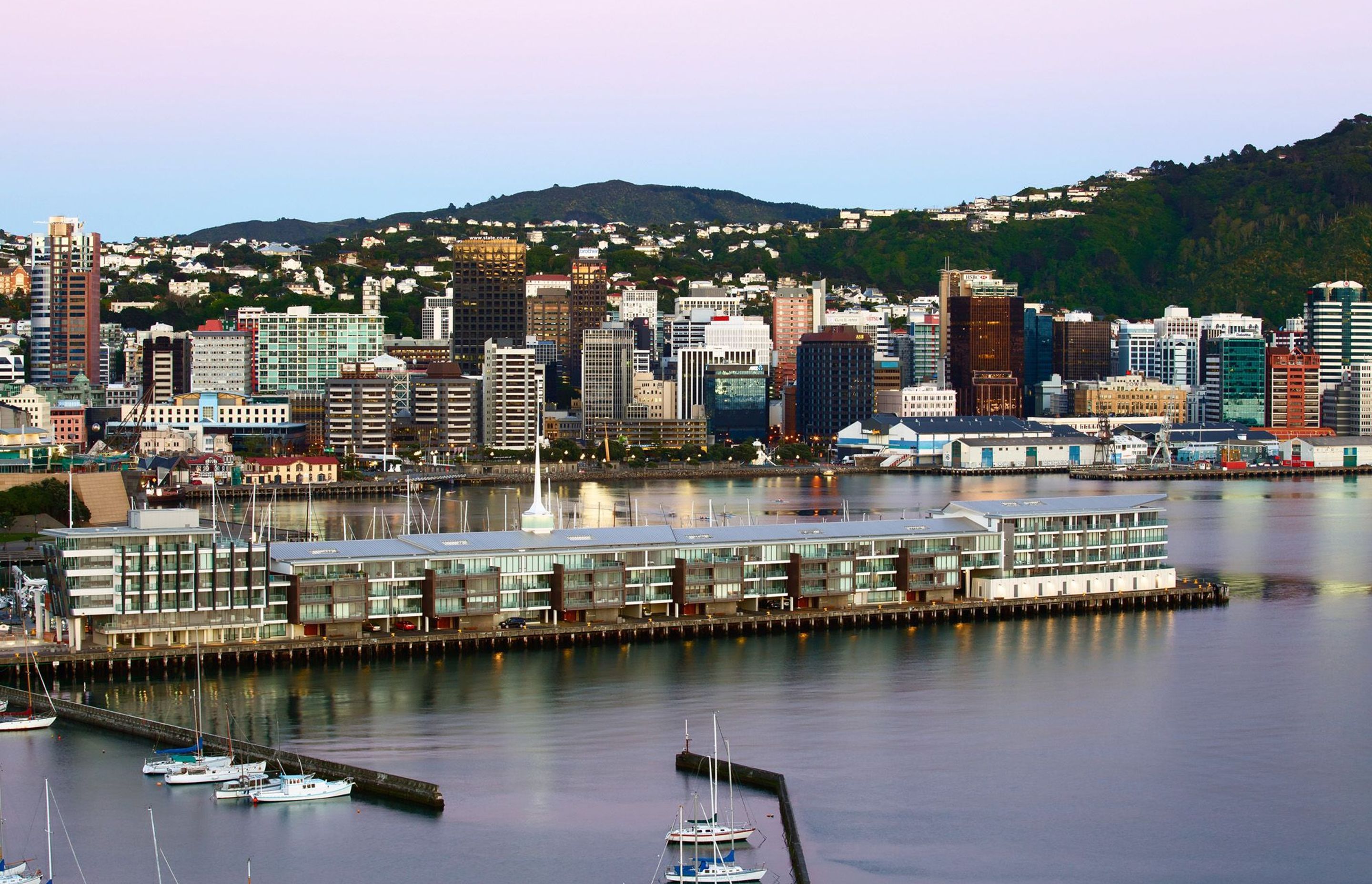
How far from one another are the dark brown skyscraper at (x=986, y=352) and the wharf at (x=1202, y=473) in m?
19.2

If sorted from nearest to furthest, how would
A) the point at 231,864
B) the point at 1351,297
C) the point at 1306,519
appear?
the point at 231,864 → the point at 1306,519 → the point at 1351,297

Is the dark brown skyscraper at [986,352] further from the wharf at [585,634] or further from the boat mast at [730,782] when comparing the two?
the boat mast at [730,782]

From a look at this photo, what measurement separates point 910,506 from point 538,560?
80.1 ft

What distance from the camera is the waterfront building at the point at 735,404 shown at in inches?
3263

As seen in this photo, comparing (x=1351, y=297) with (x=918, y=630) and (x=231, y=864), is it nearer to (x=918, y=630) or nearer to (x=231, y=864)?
(x=918, y=630)

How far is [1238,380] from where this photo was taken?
9388 cm

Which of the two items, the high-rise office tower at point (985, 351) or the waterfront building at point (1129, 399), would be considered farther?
the high-rise office tower at point (985, 351)

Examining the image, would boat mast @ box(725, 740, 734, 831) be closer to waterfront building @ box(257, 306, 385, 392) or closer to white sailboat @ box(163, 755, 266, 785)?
white sailboat @ box(163, 755, 266, 785)

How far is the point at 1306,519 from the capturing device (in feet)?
166

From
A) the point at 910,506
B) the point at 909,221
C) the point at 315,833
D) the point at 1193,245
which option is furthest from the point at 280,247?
the point at 315,833

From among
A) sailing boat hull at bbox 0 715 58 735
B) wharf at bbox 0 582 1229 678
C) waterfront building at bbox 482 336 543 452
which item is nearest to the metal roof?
wharf at bbox 0 582 1229 678

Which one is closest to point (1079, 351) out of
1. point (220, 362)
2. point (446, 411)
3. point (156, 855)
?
point (446, 411)

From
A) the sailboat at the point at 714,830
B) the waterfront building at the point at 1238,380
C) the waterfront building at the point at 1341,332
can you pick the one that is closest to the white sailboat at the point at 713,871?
the sailboat at the point at 714,830

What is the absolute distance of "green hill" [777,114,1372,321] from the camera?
121188 millimetres
